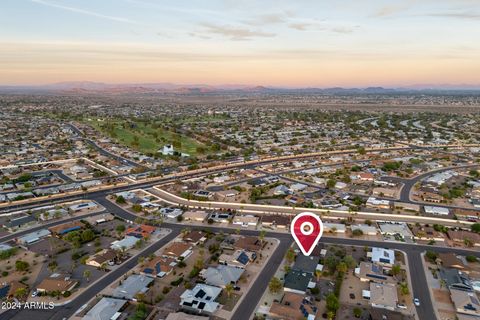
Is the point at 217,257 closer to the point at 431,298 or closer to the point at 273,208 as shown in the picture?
the point at 273,208

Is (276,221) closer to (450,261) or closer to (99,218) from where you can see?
(450,261)

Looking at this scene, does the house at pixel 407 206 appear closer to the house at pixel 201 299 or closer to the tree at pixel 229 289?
the tree at pixel 229 289

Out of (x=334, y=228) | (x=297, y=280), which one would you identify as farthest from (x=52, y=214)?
(x=334, y=228)

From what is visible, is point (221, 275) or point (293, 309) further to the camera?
point (221, 275)

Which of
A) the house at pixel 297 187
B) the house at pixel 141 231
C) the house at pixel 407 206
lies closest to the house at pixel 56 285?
the house at pixel 141 231

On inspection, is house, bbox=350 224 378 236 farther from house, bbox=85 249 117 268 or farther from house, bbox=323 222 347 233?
house, bbox=85 249 117 268

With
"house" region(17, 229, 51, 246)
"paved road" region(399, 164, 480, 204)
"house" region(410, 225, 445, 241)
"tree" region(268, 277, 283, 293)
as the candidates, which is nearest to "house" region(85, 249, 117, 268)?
"house" region(17, 229, 51, 246)
